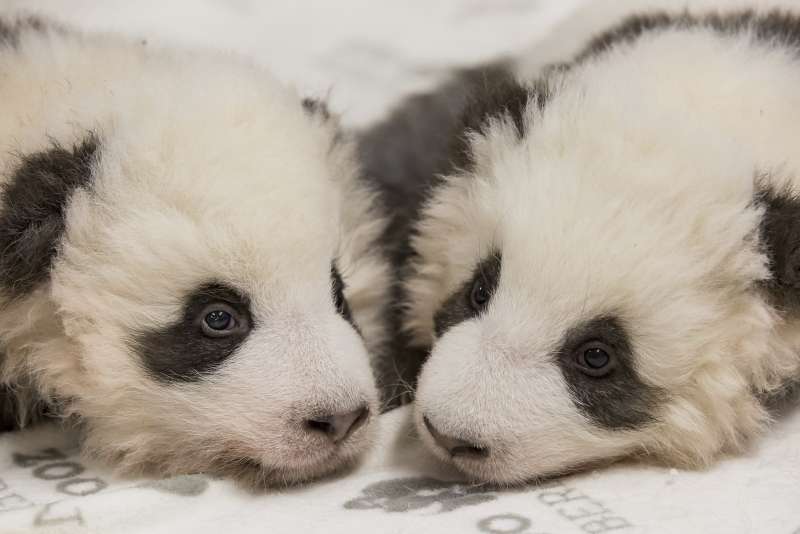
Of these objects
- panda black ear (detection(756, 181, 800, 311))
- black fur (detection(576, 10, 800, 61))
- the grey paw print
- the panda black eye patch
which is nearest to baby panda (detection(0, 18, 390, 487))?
the grey paw print

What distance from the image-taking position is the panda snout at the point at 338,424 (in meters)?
2.38

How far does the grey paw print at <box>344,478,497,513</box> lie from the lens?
237 cm

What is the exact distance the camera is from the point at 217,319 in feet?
8.03

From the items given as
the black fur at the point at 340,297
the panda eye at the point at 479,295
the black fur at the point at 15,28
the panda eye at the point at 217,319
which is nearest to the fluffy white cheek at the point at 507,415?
the panda eye at the point at 479,295

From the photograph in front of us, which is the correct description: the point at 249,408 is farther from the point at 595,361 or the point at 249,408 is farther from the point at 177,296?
the point at 595,361

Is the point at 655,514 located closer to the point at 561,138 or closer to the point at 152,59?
the point at 561,138

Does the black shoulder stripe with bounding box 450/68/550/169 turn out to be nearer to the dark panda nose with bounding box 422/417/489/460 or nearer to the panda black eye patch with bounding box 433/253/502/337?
the panda black eye patch with bounding box 433/253/502/337

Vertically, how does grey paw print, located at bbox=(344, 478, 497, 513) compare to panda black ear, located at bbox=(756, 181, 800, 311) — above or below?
below

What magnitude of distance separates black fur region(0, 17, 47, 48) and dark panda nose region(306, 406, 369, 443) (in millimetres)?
1366

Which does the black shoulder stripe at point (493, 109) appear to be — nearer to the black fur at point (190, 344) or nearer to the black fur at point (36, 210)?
the black fur at point (190, 344)

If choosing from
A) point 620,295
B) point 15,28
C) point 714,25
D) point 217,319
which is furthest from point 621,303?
point 15,28

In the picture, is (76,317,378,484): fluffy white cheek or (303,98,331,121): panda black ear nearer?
(76,317,378,484): fluffy white cheek

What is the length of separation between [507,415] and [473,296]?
380 millimetres

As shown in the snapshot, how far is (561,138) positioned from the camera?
2.60 m
